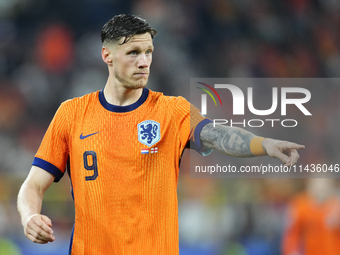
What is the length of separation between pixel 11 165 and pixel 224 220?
115 inches

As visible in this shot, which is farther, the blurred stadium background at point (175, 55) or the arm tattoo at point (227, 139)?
the blurred stadium background at point (175, 55)

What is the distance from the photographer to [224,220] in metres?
4.61

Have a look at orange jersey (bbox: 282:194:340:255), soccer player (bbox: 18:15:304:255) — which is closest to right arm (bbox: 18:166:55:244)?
soccer player (bbox: 18:15:304:255)

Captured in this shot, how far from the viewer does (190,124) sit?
2008mm

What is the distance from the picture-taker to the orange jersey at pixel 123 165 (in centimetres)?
194

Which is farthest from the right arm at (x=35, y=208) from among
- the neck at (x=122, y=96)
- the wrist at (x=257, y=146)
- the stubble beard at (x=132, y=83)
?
the wrist at (x=257, y=146)

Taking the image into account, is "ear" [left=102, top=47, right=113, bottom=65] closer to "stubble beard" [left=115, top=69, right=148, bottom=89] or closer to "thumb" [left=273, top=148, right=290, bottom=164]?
"stubble beard" [left=115, top=69, right=148, bottom=89]

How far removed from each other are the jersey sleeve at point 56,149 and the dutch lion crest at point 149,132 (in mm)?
416

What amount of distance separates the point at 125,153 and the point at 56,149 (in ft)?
1.33

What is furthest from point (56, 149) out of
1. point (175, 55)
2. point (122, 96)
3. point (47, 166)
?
point (175, 55)

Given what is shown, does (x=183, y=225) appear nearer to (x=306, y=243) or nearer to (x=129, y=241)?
(x=306, y=243)

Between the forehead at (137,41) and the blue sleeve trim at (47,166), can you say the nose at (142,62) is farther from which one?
the blue sleeve trim at (47,166)

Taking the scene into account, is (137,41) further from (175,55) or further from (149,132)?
(175,55)
